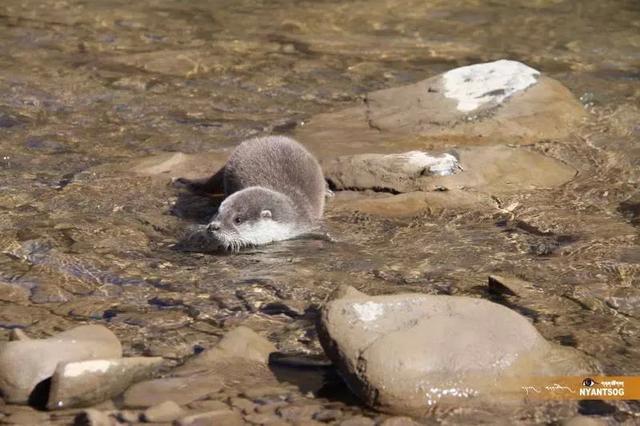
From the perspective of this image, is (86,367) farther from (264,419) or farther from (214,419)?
(264,419)

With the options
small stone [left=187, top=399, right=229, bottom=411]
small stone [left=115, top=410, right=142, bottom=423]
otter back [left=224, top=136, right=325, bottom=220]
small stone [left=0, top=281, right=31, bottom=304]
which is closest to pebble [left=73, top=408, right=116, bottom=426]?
small stone [left=115, top=410, right=142, bottom=423]

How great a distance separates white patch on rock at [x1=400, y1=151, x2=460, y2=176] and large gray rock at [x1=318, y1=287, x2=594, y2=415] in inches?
87.0

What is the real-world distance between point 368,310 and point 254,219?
1.76m

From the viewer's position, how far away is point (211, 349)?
4203 mm

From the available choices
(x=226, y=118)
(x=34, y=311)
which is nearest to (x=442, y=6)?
(x=226, y=118)

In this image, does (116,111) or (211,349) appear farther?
(116,111)

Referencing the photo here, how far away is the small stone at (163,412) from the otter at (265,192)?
183 cm

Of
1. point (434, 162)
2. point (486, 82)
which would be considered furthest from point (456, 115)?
point (434, 162)

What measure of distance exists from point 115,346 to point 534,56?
6286 mm

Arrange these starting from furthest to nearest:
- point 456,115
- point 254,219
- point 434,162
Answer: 1. point 456,115
2. point 434,162
3. point 254,219

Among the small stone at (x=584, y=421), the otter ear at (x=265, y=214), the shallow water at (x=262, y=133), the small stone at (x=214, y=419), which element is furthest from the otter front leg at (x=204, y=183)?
the small stone at (x=584, y=421)

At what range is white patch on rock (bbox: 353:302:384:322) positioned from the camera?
157 inches

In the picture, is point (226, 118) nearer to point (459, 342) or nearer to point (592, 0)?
point (459, 342)

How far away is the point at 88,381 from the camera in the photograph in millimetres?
3742
